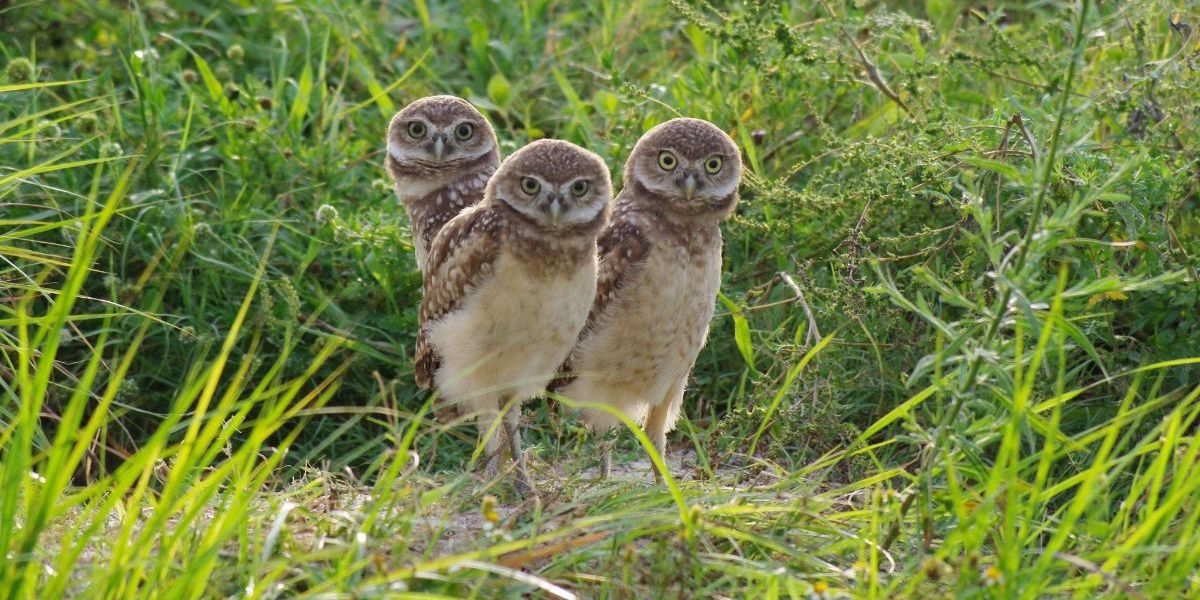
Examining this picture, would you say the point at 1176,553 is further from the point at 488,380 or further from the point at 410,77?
the point at 410,77

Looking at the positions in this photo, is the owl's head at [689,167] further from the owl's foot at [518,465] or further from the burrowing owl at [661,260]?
the owl's foot at [518,465]

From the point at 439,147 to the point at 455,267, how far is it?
2.41 feet

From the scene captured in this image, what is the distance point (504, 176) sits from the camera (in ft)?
12.7

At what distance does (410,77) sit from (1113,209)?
10.1 feet

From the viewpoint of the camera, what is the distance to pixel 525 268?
150 inches

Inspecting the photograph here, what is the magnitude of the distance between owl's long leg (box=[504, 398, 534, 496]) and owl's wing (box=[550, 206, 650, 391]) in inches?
6.9

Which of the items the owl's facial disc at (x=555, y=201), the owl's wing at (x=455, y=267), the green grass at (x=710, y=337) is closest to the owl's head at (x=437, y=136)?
the green grass at (x=710, y=337)

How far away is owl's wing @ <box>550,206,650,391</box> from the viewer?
3998 millimetres

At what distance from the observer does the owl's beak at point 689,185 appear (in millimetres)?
3943

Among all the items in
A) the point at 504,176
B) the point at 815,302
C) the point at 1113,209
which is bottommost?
the point at 815,302

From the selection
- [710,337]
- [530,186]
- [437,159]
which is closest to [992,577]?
[530,186]

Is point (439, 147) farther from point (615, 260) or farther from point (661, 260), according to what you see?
point (661, 260)

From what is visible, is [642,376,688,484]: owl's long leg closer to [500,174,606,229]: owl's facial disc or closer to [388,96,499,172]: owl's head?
[500,174,606,229]: owl's facial disc

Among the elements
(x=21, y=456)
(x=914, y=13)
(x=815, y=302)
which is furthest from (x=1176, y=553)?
(x=914, y=13)
